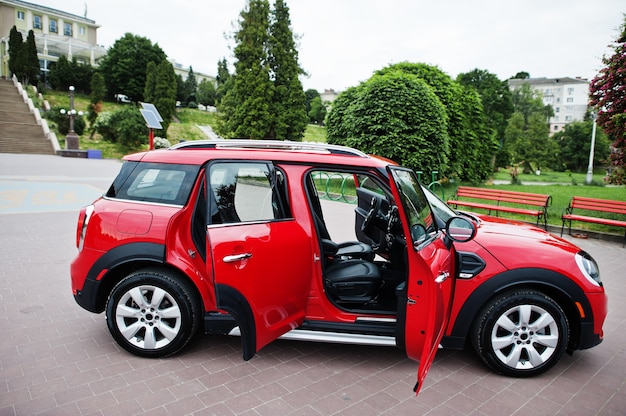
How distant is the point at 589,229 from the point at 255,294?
1039 cm

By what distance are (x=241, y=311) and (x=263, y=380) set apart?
77 cm

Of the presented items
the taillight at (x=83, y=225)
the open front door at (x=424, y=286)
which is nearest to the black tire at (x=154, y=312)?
the taillight at (x=83, y=225)

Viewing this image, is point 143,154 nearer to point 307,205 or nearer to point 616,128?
point 307,205

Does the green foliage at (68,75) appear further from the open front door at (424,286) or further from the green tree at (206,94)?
the open front door at (424,286)

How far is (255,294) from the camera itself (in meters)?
3.09

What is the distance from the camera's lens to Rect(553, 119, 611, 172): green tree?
182 ft

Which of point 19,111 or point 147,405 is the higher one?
point 19,111

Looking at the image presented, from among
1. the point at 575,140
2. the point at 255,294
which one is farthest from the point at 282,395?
the point at 575,140

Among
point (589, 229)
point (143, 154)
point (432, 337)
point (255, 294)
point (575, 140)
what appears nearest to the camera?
point (432, 337)

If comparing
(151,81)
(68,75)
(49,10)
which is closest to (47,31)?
(49,10)

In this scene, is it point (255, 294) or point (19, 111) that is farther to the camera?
point (19, 111)

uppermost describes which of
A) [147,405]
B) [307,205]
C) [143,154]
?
[143,154]

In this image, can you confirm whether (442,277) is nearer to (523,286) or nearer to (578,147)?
(523,286)

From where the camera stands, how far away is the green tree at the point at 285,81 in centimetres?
3123
